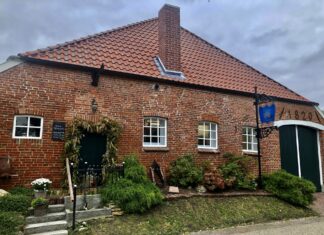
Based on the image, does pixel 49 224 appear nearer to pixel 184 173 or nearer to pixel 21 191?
pixel 21 191

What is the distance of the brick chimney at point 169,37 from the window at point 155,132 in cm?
241

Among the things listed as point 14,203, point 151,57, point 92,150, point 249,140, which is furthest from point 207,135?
point 14,203

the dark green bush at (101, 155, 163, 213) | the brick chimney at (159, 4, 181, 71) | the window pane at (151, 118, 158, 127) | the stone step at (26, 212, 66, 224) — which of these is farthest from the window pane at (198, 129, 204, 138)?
the stone step at (26, 212, 66, 224)

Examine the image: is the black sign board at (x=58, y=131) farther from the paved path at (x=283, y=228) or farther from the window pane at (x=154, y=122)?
the paved path at (x=283, y=228)

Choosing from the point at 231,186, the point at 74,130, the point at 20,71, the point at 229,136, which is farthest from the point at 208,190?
the point at 20,71

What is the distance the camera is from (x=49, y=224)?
618cm

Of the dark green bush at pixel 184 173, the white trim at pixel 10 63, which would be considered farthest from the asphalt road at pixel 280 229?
the white trim at pixel 10 63

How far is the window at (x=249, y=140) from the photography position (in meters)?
12.4

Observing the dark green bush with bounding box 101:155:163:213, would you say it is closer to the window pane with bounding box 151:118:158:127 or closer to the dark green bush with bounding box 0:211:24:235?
the dark green bush with bounding box 0:211:24:235

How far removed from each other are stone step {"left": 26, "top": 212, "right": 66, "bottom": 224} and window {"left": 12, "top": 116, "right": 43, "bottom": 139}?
280 centimetres

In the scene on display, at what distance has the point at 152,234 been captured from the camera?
247 inches

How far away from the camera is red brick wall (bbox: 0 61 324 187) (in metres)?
8.17

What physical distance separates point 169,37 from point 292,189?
7.78 metres

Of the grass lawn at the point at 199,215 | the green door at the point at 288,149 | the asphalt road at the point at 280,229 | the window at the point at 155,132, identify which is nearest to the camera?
the grass lawn at the point at 199,215
